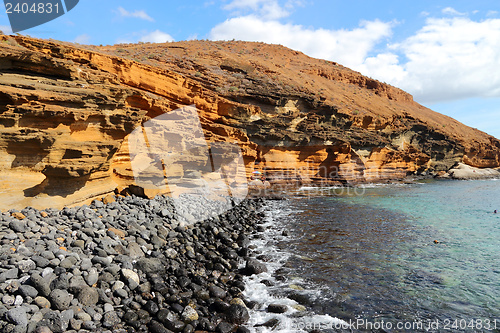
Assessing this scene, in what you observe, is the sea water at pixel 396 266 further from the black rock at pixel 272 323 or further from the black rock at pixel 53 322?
the black rock at pixel 53 322

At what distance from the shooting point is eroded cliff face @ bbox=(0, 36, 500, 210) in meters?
9.18

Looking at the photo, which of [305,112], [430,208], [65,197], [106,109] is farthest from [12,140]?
[305,112]

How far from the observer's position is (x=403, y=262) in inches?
370

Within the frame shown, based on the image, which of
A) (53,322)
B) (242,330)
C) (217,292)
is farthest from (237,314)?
(53,322)

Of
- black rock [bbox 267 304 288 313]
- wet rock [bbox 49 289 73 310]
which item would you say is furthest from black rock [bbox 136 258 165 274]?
black rock [bbox 267 304 288 313]

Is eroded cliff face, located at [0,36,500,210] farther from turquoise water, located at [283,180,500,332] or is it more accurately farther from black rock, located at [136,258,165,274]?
turquoise water, located at [283,180,500,332]

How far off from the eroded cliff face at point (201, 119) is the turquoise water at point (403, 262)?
8.73 metres

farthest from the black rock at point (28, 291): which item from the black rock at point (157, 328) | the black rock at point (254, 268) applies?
the black rock at point (254, 268)

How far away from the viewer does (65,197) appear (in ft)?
31.3

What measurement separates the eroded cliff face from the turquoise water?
8.73 meters

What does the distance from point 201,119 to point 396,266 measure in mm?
17269

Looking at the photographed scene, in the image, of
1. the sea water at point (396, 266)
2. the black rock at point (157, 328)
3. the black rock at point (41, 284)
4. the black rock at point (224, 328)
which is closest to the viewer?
the black rock at point (41, 284)

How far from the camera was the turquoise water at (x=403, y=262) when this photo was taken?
6.77 meters

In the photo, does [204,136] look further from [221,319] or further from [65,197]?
[221,319]
